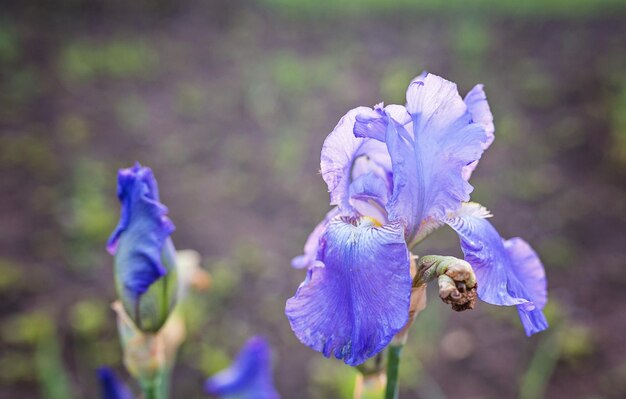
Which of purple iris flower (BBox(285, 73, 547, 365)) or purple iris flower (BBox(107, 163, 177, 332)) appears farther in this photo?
purple iris flower (BBox(107, 163, 177, 332))

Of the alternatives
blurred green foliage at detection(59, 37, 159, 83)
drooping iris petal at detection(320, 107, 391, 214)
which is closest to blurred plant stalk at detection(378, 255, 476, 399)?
drooping iris petal at detection(320, 107, 391, 214)

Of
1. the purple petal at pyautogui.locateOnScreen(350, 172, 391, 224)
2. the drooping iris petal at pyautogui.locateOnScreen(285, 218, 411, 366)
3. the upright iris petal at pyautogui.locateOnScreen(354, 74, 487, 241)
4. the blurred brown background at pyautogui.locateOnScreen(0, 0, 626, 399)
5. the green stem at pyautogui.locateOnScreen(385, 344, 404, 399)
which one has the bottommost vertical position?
the blurred brown background at pyautogui.locateOnScreen(0, 0, 626, 399)

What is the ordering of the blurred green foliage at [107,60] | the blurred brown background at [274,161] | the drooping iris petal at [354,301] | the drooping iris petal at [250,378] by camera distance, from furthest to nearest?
the blurred green foliage at [107,60] < the blurred brown background at [274,161] < the drooping iris petal at [250,378] < the drooping iris petal at [354,301]

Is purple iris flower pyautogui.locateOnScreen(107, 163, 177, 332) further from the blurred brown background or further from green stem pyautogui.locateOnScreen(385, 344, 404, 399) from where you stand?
the blurred brown background

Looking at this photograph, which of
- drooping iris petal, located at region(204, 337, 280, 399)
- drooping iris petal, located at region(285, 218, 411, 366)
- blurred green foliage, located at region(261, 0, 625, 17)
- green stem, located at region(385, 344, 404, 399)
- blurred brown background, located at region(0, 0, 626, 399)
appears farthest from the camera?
blurred green foliage, located at region(261, 0, 625, 17)

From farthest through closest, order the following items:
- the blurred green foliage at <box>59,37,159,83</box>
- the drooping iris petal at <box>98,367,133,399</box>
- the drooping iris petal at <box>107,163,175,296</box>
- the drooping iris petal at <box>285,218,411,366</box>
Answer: the blurred green foliage at <box>59,37,159,83</box> < the drooping iris petal at <box>98,367,133,399</box> < the drooping iris petal at <box>107,163,175,296</box> < the drooping iris petal at <box>285,218,411,366</box>

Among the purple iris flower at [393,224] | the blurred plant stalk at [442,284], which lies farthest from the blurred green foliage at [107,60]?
the blurred plant stalk at [442,284]

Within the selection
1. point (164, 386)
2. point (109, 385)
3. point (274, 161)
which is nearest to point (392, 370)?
point (109, 385)

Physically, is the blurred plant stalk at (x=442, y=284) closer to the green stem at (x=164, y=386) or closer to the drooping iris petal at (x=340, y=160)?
the drooping iris petal at (x=340, y=160)

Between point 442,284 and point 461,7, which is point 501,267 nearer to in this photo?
point 442,284

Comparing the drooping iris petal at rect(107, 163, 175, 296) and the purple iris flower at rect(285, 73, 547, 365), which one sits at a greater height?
the purple iris flower at rect(285, 73, 547, 365)
